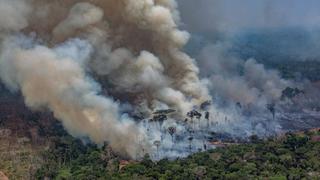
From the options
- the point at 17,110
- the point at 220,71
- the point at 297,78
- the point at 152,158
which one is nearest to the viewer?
the point at 152,158

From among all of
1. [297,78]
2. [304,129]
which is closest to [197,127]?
[304,129]

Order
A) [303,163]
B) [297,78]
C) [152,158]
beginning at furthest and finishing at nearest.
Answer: [297,78] → [152,158] → [303,163]

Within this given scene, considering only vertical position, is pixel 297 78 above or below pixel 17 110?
Result: above

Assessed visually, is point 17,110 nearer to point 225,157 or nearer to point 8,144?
point 8,144

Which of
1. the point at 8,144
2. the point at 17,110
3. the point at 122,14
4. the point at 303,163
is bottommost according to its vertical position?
the point at 303,163

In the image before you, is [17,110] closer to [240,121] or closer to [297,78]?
[240,121]

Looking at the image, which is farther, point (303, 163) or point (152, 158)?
point (152, 158)

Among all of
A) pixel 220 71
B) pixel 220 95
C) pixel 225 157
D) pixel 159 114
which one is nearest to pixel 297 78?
pixel 220 71
